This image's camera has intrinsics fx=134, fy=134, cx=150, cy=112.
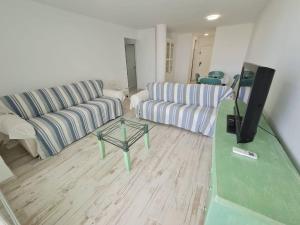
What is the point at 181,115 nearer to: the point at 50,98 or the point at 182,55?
the point at 50,98

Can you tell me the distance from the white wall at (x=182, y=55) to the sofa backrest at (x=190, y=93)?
3.58 m

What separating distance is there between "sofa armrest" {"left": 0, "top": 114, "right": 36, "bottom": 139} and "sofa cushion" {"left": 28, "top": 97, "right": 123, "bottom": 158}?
0.38 ft

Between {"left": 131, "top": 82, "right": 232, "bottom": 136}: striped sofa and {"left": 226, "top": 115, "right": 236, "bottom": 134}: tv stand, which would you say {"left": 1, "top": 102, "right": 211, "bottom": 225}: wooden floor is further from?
{"left": 226, "top": 115, "right": 236, "bottom": 134}: tv stand

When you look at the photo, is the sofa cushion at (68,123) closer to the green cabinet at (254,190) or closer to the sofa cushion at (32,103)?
the sofa cushion at (32,103)

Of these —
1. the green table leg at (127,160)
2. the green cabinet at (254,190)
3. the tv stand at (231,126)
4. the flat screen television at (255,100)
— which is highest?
the flat screen television at (255,100)

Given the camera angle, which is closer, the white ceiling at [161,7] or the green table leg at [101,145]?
the green table leg at [101,145]

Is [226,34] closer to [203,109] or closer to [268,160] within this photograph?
[203,109]

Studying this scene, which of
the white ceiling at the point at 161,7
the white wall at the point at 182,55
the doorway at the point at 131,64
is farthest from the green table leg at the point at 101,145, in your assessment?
the white wall at the point at 182,55

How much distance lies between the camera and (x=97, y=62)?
3.48 meters

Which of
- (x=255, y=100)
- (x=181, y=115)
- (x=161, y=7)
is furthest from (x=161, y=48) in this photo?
(x=255, y=100)

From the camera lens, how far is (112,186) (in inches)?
56.8

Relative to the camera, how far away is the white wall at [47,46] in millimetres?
2051

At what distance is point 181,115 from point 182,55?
4.31 meters

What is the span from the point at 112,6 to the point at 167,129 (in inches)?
98.6
